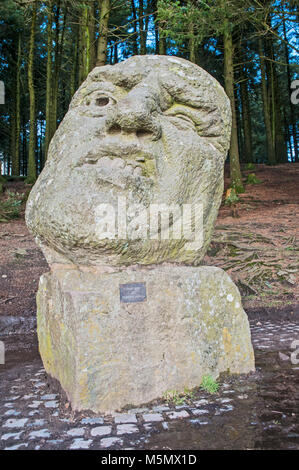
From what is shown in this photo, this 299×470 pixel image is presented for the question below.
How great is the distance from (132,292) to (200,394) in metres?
0.98

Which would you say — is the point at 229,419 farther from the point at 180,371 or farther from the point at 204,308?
the point at 204,308

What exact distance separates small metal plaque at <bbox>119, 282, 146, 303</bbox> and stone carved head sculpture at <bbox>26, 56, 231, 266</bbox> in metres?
0.21

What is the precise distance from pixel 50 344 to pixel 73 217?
1.24 meters

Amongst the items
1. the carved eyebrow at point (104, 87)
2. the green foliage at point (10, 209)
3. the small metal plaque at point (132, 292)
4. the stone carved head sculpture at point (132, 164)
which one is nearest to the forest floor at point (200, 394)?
the small metal plaque at point (132, 292)

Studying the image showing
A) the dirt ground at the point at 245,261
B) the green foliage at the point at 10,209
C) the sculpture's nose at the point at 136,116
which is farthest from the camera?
the green foliage at the point at 10,209

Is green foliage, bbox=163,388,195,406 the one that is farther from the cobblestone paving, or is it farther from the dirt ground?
the dirt ground

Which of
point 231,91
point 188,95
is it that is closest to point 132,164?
point 188,95

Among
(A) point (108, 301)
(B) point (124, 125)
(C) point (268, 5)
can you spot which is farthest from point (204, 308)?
(C) point (268, 5)

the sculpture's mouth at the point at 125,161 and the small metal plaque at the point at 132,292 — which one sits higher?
the sculpture's mouth at the point at 125,161

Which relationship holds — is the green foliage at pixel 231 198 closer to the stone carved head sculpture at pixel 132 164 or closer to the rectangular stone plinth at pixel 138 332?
the stone carved head sculpture at pixel 132 164

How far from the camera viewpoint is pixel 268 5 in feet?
25.1

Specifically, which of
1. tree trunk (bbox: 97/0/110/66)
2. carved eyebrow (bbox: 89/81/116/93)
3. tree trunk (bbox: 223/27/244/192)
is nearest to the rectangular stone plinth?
carved eyebrow (bbox: 89/81/116/93)

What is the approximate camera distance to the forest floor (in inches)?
94.0

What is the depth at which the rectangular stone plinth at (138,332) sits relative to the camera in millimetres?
2875
